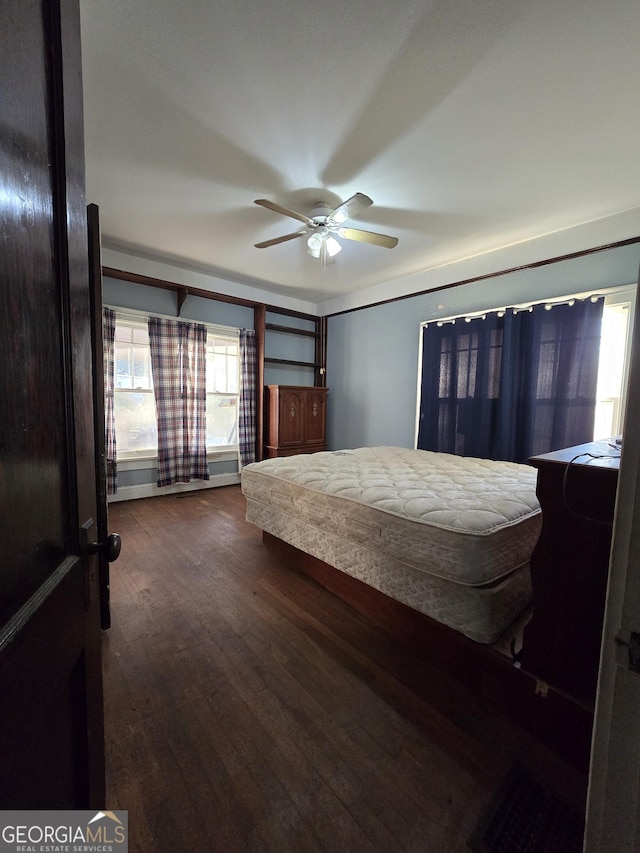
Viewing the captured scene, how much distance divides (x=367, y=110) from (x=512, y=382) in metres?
2.58

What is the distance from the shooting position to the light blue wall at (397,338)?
291 centimetres

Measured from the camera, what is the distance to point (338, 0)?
4.21ft

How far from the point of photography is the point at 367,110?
68.5 inches

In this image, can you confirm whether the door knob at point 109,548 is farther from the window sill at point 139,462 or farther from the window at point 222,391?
the window at point 222,391

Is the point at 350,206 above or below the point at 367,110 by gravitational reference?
below

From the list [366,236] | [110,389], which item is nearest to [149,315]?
[110,389]

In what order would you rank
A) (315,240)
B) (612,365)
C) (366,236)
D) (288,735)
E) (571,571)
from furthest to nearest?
(612,365) → (315,240) → (366,236) → (288,735) → (571,571)

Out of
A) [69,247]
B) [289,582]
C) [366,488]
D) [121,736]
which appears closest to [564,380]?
[366,488]

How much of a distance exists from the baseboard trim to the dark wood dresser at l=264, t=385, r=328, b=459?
661 millimetres

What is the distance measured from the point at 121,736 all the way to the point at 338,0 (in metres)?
2.90

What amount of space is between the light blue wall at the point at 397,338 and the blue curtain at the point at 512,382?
0.75 feet

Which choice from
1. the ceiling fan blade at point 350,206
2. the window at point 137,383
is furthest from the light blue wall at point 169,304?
the ceiling fan blade at point 350,206

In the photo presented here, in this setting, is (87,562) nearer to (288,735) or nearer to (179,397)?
(288,735)

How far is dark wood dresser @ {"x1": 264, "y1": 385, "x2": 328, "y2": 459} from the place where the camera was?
4.59 metres
